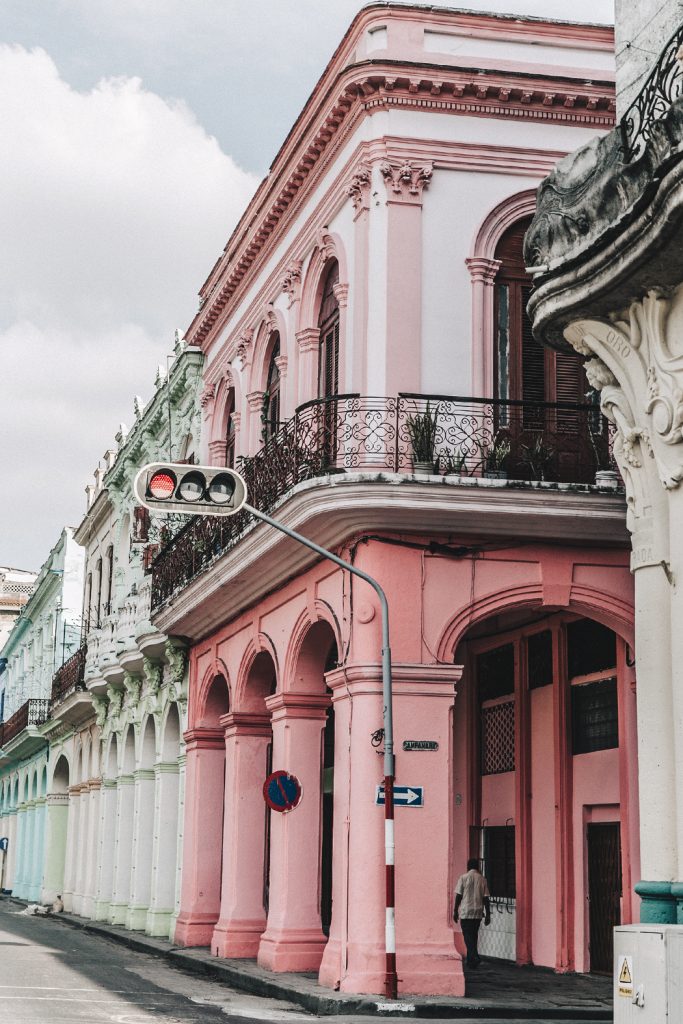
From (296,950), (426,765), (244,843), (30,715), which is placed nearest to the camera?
(426,765)

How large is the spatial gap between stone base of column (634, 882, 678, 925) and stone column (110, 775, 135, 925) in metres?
19.4

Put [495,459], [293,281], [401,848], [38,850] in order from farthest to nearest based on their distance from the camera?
1. [38,850]
2. [293,281]
3. [495,459]
4. [401,848]

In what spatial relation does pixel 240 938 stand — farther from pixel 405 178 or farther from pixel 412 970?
pixel 405 178

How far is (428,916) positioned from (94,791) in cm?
1913

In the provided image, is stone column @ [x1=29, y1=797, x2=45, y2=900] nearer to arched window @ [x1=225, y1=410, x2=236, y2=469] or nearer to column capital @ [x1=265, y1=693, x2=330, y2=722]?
arched window @ [x1=225, y1=410, x2=236, y2=469]

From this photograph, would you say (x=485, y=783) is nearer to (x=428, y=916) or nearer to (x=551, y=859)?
(x=551, y=859)

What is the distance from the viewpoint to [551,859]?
674 inches

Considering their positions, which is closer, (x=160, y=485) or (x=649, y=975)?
(x=649, y=975)

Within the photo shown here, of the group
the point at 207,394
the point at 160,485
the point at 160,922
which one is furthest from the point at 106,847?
the point at 160,485

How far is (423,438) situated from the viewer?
15023mm

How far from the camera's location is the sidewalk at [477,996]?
1341cm

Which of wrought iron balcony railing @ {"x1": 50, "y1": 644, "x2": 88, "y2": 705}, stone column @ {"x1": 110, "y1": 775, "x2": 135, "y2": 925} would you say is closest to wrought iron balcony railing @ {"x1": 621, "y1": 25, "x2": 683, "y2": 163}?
stone column @ {"x1": 110, "y1": 775, "x2": 135, "y2": 925}

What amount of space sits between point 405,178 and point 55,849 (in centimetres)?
2655

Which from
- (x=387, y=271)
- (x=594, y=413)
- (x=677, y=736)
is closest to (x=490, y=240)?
(x=387, y=271)
